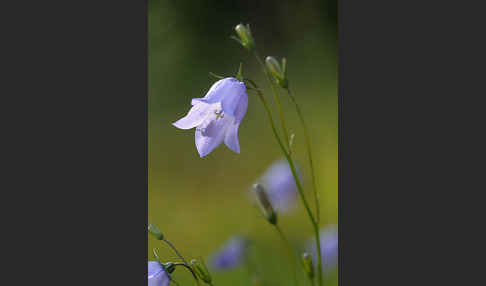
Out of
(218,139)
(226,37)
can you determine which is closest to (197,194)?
(226,37)

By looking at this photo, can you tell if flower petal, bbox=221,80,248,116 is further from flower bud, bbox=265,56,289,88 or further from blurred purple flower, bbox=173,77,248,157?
flower bud, bbox=265,56,289,88

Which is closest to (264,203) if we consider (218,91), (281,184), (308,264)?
(308,264)

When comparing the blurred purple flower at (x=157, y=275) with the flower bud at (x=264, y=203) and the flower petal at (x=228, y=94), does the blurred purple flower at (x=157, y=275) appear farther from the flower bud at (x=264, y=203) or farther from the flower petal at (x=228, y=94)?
the flower petal at (x=228, y=94)

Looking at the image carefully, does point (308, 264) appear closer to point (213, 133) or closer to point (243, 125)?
point (213, 133)

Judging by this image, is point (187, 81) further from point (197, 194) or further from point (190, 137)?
point (197, 194)

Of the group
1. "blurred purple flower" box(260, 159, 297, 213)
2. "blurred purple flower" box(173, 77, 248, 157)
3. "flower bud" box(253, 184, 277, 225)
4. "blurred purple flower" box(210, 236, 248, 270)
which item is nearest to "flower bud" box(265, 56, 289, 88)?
"blurred purple flower" box(173, 77, 248, 157)

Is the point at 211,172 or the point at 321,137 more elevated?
the point at 321,137
